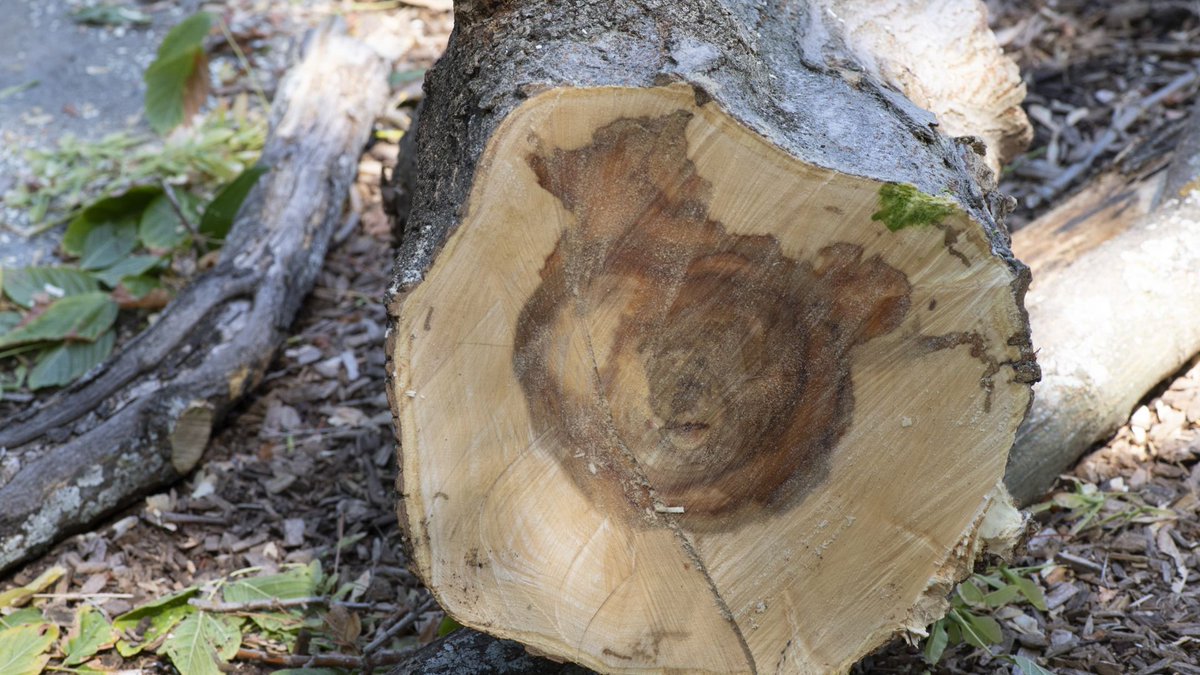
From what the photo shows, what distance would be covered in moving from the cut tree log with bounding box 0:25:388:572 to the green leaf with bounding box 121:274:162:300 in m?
0.31

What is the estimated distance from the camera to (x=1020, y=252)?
8.08ft

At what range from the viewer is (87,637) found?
202 centimetres

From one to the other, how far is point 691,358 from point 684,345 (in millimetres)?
23

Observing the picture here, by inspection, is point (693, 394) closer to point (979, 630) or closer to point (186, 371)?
point (979, 630)

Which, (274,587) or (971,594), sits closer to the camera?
(971,594)

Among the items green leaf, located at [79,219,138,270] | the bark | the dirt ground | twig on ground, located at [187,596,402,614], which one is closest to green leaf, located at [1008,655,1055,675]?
the dirt ground

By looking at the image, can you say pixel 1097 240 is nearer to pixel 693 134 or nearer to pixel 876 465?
pixel 876 465

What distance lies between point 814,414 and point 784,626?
1.04 feet

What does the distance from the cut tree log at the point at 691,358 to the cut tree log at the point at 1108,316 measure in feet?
2.04

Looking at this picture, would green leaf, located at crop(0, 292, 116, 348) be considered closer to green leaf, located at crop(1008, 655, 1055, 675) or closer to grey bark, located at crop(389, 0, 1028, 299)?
grey bark, located at crop(389, 0, 1028, 299)

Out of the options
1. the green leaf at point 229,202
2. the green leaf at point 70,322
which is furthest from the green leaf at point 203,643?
the green leaf at point 229,202

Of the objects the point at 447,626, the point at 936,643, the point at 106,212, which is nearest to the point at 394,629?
the point at 447,626

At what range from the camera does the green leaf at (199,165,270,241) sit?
297 centimetres

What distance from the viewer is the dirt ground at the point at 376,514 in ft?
6.31
